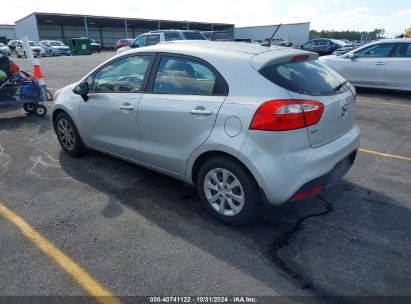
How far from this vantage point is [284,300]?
7.84 feet

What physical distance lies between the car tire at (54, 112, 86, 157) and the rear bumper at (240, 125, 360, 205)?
9.65ft

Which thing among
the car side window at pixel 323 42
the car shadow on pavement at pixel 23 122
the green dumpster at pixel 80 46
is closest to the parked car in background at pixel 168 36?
the car shadow on pavement at pixel 23 122

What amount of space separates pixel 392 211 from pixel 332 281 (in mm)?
1432

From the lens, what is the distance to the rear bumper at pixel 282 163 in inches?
109

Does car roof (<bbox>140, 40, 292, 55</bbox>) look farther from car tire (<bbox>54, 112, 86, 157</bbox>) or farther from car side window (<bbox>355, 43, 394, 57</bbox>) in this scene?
car side window (<bbox>355, 43, 394, 57</bbox>)

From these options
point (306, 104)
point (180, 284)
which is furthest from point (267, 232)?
point (306, 104)

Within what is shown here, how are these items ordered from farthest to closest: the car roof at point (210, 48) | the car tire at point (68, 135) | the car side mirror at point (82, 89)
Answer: the car tire at point (68, 135)
the car side mirror at point (82, 89)
the car roof at point (210, 48)

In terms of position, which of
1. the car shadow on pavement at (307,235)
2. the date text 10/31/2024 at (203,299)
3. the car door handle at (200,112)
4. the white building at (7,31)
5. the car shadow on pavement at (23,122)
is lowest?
the date text 10/31/2024 at (203,299)

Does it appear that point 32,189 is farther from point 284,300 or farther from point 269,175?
point 284,300

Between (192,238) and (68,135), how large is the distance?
2876 millimetres

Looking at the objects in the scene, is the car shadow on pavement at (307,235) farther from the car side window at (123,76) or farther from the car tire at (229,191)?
the car side window at (123,76)

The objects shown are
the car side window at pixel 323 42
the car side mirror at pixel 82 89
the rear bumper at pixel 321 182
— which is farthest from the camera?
the car side window at pixel 323 42

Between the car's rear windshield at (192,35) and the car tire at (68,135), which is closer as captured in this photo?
the car tire at (68,135)

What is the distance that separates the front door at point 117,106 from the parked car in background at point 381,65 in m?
8.21
